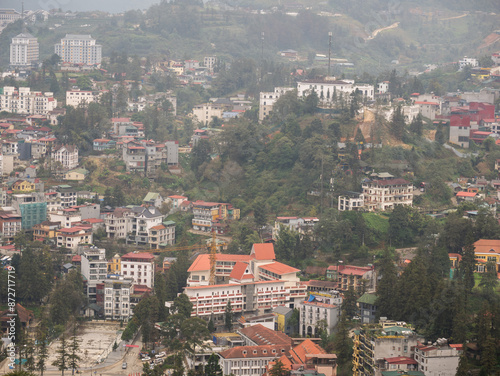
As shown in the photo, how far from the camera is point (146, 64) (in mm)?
50719

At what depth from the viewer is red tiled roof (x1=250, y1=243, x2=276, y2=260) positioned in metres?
28.2

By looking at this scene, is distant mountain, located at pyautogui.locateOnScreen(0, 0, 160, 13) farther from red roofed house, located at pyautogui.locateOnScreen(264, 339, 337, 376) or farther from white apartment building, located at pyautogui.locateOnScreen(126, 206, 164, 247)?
red roofed house, located at pyautogui.locateOnScreen(264, 339, 337, 376)

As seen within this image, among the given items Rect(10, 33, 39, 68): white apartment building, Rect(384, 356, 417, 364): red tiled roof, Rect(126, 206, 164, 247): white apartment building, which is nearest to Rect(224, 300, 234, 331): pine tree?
Rect(384, 356, 417, 364): red tiled roof

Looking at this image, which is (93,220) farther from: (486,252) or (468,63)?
(468,63)

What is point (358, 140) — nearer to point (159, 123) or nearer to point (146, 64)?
point (159, 123)

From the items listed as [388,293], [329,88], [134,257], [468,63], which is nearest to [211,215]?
[134,257]

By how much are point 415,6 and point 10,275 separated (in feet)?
180

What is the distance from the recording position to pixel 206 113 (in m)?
45.2

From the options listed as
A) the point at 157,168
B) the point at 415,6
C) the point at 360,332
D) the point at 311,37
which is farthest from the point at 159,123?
the point at 415,6

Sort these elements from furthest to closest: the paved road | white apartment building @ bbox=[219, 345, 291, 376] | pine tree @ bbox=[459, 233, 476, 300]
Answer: pine tree @ bbox=[459, 233, 476, 300] → the paved road → white apartment building @ bbox=[219, 345, 291, 376]

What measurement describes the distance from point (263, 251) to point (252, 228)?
318 cm

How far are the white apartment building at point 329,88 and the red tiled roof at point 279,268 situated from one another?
12.7m

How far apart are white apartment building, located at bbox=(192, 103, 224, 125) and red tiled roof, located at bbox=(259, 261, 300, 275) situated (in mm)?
18301

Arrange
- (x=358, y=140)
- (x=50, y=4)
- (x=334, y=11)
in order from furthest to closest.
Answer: (x=334, y=11) → (x=50, y=4) → (x=358, y=140)
